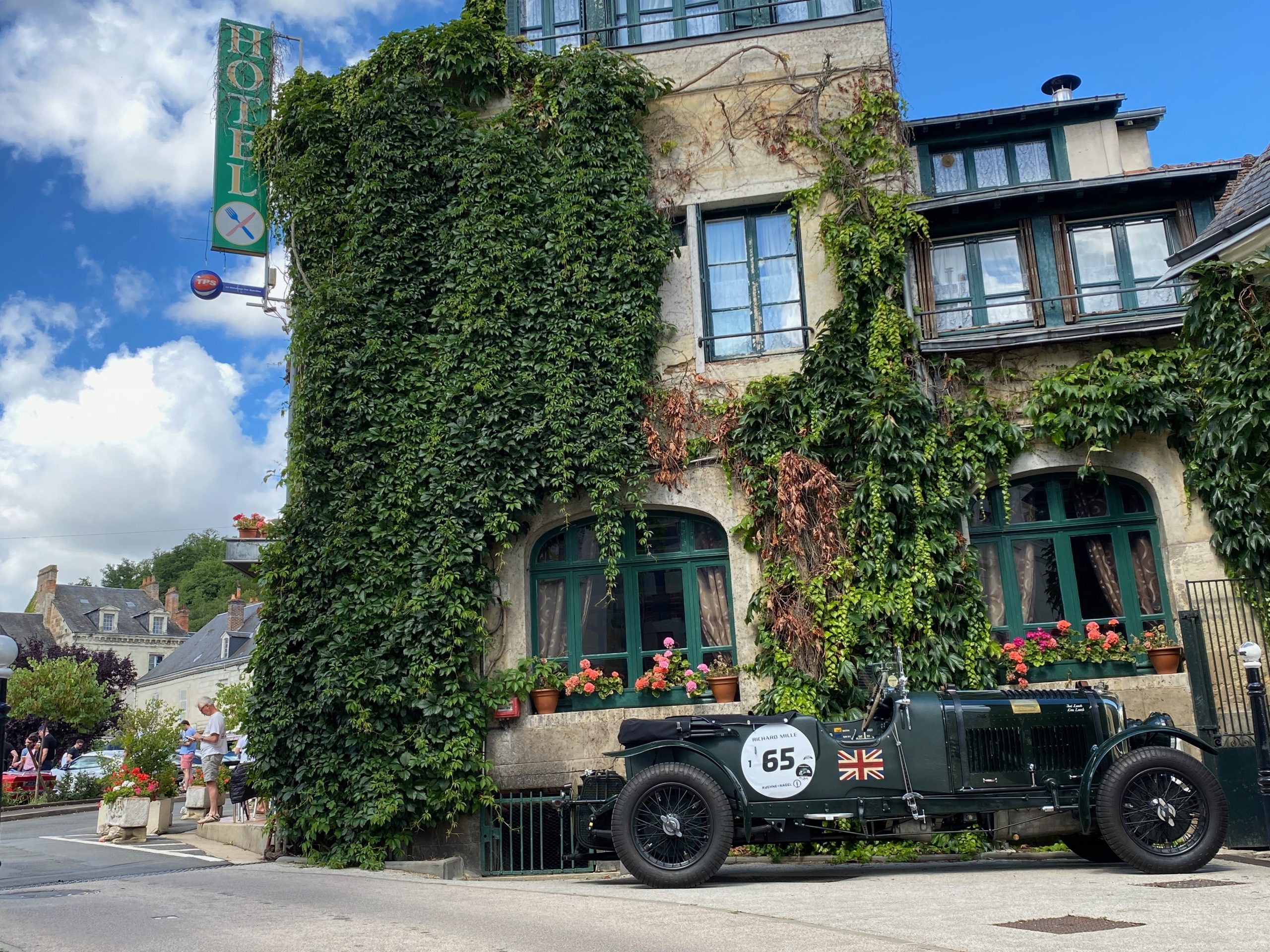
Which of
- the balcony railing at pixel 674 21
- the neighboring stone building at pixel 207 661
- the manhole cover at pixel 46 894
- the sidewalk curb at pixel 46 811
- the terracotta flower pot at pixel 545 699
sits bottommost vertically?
the manhole cover at pixel 46 894

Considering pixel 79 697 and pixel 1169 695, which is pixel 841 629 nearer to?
pixel 1169 695

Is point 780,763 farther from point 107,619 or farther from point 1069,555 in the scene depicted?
point 107,619

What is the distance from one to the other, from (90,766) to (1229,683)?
30.0 metres

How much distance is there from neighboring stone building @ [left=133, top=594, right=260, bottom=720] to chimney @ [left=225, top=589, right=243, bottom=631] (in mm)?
23

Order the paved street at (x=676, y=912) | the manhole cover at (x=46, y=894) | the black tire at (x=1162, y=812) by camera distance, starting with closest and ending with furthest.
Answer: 1. the paved street at (x=676, y=912)
2. the black tire at (x=1162, y=812)
3. the manhole cover at (x=46, y=894)

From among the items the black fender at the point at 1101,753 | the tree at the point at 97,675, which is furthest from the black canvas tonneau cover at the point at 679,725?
the tree at the point at 97,675

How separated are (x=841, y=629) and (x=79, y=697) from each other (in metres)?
29.8

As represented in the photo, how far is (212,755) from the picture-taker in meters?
14.7

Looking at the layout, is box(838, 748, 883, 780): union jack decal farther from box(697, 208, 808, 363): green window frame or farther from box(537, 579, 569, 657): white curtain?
box(697, 208, 808, 363): green window frame

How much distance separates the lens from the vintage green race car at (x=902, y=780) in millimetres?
8117

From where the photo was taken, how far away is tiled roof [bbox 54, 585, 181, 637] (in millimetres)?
62438

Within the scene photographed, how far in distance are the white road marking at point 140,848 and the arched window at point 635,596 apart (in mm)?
4118

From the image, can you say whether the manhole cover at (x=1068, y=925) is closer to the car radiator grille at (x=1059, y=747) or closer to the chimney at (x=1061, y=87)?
the car radiator grille at (x=1059, y=747)

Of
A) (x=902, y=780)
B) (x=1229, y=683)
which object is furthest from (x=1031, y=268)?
(x=902, y=780)
